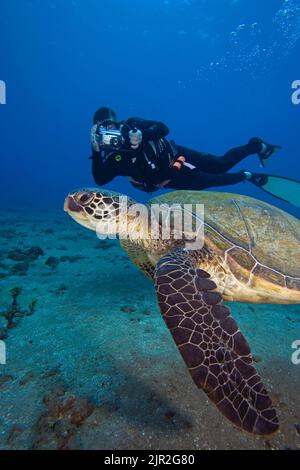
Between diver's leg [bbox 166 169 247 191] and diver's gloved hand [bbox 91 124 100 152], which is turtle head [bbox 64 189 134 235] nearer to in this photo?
diver's gloved hand [bbox 91 124 100 152]

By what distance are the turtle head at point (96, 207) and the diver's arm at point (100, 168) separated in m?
2.77

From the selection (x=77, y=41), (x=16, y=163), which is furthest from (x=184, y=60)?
(x=16, y=163)

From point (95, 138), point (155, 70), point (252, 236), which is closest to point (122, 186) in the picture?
point (155, 70)

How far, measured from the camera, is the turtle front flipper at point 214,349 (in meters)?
1.79

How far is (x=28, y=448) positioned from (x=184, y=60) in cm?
6716

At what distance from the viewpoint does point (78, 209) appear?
136 inches

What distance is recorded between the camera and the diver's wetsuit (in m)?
6.13

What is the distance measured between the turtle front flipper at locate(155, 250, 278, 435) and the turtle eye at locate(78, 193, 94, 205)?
1558mm

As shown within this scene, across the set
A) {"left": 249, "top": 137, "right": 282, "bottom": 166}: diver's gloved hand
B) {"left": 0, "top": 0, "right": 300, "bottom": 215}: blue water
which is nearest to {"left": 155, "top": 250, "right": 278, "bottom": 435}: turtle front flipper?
{"left": 249, "top": 137, "right": 282, "bottom": 166}: diver's gloved hand

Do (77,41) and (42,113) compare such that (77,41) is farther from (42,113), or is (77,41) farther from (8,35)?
(42,113)

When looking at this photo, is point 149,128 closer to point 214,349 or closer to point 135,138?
point 135,138

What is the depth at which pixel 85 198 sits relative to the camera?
11.4 feet

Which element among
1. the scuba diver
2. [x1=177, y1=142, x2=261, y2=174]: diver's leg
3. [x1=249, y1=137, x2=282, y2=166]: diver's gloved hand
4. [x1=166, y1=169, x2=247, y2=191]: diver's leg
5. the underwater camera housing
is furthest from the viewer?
[x1=249, y1=137, x2=282, y2=166]: diver's gloved hand

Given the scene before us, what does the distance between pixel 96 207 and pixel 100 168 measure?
313 centimetres
